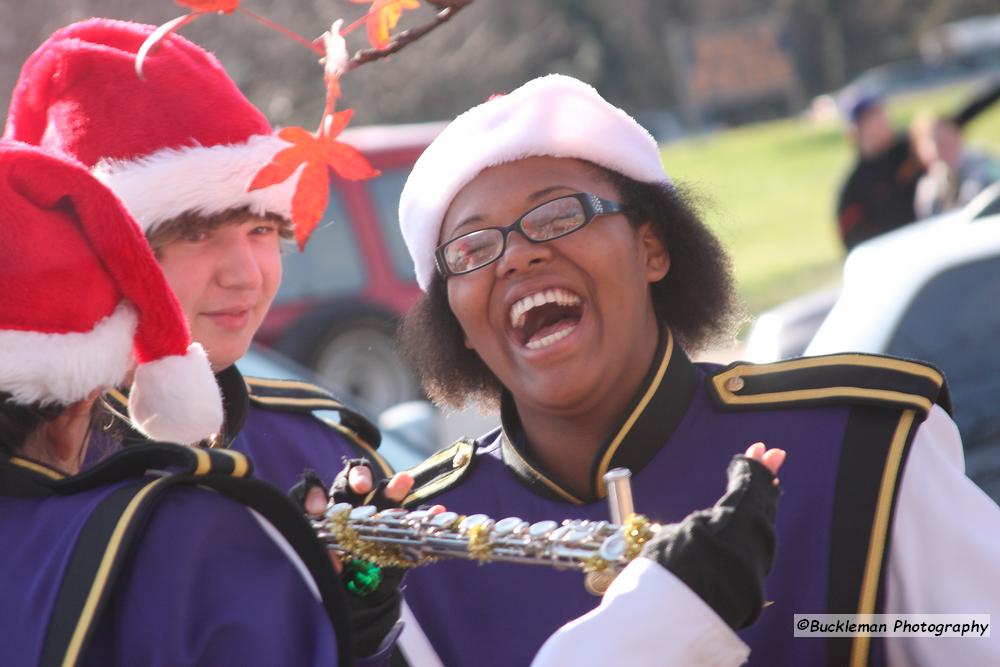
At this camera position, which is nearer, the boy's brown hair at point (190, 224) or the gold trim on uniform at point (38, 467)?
the gold trim on uniform at point (38, 467)

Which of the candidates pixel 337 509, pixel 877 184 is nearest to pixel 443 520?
pixel 337 509

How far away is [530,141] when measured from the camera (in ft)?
8.50

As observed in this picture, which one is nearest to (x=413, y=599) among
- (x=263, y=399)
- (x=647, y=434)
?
(x=647, y=434)

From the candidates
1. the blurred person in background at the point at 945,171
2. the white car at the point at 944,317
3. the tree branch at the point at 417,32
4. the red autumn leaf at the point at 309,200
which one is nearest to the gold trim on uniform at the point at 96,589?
the tree branch at the point at 417,32

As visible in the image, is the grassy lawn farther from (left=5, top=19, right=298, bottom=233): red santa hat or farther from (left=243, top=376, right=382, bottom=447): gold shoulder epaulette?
(left=5, top=19, right=298, bottom=233): red santa hat

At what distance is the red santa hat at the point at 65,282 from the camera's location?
2002mm

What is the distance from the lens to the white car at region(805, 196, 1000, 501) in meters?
3.56

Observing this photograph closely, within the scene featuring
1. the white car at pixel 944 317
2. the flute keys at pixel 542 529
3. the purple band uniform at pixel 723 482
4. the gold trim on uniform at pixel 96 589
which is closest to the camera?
the gold trim on uniform at pixel 96 589

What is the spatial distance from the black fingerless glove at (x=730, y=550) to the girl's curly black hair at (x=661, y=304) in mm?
855

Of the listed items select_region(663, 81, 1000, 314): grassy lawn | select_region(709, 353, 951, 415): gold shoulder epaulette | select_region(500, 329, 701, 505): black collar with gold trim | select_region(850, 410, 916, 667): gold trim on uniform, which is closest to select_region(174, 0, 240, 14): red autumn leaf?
select_region(500, 329, 701, 505): black collar with gold trim

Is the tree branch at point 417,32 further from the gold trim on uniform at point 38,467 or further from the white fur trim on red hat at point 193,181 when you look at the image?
the gold trim on uniform at point 38,467

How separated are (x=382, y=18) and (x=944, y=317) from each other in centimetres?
183

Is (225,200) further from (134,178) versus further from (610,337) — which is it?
(610,337)

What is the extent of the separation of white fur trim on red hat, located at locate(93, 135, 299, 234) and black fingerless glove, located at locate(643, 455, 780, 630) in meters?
1.33
